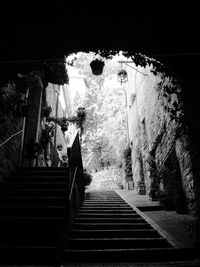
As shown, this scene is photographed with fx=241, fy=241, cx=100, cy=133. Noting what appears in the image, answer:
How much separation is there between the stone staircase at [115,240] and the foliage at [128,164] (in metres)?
6.41

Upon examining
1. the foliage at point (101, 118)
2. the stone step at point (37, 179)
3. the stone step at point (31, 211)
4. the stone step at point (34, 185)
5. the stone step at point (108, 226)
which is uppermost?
the foliage at point (101, 118)

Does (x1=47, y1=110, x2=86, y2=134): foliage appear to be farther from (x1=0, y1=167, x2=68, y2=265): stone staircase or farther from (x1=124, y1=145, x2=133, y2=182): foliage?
(x1=0, y1=167, x2=68, y2=265): stone staircase

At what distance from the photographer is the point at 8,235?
3.50 meters

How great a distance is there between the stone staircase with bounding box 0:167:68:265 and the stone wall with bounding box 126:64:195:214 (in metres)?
2.54

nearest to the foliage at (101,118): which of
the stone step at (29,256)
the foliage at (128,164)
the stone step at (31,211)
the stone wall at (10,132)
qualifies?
the foliage at (128,164)

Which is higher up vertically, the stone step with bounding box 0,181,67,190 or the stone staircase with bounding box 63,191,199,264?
the stone step with bounding box 0,181,67,190

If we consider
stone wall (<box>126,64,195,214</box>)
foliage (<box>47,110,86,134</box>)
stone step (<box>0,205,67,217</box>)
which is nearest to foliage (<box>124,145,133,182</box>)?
stone wall (<box>126,64,195,214</box>)

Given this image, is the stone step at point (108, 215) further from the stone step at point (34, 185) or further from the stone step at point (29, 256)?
the stone step at point (29, 256)

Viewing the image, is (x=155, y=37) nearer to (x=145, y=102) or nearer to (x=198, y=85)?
(x=198, y=85)

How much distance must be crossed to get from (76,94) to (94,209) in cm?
1581

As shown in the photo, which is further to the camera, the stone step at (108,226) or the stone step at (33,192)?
the stone step at (33,192)

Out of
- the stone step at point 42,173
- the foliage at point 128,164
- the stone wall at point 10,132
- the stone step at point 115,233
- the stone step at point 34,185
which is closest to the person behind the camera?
the stone step at point 115,233

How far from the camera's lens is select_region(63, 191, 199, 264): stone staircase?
2.99 metres

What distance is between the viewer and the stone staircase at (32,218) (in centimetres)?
294
